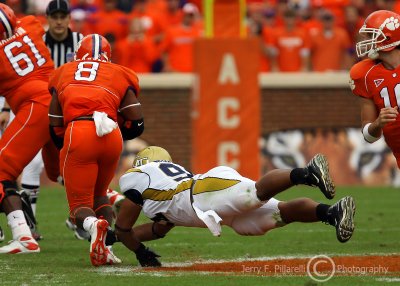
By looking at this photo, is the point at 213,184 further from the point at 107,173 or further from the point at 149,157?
the point at 107,173

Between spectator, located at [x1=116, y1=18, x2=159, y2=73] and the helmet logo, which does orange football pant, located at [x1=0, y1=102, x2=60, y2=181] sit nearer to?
the helmet logo

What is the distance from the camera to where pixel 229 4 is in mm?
14195

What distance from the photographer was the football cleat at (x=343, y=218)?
22.3 ft

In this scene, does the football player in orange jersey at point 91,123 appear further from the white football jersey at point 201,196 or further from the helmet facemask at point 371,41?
the helmet facemask at point 371,41

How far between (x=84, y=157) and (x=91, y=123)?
244mm

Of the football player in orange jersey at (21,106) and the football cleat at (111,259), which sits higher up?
the football player in orange jersey at (21,106)

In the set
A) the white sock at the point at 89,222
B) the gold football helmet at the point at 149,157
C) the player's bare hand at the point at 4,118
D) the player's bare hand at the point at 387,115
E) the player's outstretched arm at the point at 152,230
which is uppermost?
the player's bare hand at the point at 387,115

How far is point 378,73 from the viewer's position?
8.02 m

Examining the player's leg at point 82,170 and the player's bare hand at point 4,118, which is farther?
the player's bare hand at point 4,118

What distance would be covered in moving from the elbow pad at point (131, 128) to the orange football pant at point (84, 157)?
0.23m

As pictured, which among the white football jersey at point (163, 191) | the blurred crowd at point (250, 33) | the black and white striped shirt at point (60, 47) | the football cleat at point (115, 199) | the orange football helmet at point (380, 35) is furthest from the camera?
the blurred crowd at point (250, 33)

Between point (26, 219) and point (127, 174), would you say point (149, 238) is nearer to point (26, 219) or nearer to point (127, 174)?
point (127, 174)

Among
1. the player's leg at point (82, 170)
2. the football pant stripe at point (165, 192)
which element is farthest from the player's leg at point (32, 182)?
the football pant stripe at point (165, 192)

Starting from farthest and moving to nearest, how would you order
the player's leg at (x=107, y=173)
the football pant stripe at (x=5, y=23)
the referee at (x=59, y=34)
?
the referee at (x=59, y=34) → the football pant stripe at (x=5, y=23) → the player's leg at (x=107, y=173)
